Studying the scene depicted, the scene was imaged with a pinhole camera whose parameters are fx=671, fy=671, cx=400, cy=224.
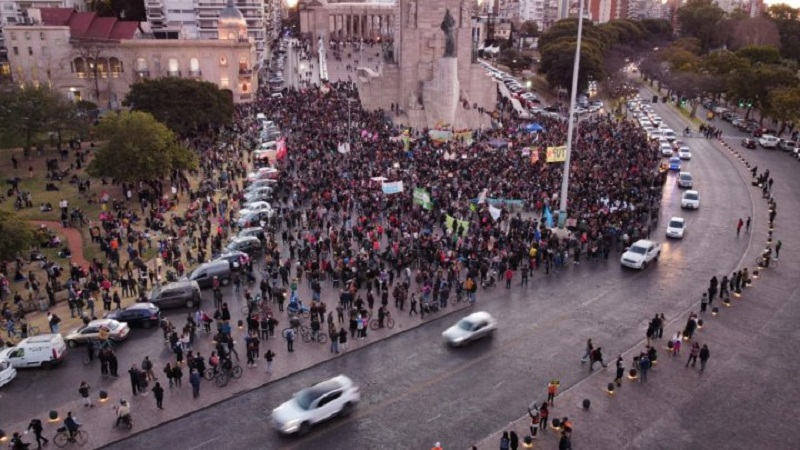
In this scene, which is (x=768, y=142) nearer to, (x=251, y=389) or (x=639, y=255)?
(x=639, y=255)

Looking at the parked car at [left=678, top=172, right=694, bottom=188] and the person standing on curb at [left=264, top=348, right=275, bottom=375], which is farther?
the parked car at [left=678, top=172, right=694, bottom=188]

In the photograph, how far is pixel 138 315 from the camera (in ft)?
91.6

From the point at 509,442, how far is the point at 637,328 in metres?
11.0

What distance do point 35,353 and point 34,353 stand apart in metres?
0.04

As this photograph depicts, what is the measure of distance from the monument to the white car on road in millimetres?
37914

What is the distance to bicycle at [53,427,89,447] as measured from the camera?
2014 centimetres

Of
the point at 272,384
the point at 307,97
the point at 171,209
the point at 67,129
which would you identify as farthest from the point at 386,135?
the point at 272,384

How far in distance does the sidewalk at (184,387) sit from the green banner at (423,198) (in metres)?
11.8

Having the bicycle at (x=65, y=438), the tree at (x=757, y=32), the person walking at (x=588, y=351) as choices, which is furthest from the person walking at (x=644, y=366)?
the tree at (x=757, y=32)

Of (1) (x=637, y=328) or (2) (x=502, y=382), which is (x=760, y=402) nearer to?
(1) (x=637, y=328)

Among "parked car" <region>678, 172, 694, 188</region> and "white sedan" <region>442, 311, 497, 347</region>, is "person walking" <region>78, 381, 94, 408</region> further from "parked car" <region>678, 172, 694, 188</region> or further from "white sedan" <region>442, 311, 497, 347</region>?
"parked car" <region>678, 172, 694, 188</region>

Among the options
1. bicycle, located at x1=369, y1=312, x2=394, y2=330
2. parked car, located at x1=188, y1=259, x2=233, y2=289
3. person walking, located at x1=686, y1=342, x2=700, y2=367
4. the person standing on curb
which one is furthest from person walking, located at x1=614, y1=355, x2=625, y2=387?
parked car, located at x1=188, y1=259, x2=233, y2=289

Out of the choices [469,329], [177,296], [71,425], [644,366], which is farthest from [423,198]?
[71,425]

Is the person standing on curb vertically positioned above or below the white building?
below
